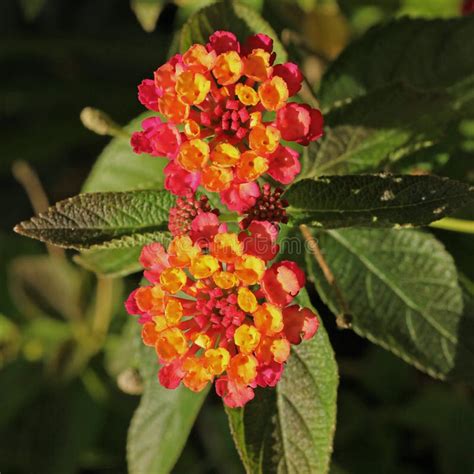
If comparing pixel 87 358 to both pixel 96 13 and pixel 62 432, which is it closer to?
pixel 62 432

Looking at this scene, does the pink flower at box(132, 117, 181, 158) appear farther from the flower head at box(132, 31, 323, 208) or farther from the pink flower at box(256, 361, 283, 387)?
the pink flower at box(256, 361, 283, 387)

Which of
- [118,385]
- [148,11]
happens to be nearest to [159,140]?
[148,11]

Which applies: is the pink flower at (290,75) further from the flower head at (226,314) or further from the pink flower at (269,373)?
the pink flower at (269,373)

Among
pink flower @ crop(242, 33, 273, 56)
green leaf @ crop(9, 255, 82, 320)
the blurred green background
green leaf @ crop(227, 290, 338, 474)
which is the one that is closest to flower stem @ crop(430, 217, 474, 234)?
green leaf @ crop(227, 290, 338, 474)

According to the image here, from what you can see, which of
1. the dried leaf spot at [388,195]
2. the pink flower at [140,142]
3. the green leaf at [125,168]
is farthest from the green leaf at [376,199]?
the green leaf at [125,168]

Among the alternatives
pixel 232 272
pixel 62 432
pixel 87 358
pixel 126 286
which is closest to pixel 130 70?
pixel 126 286
